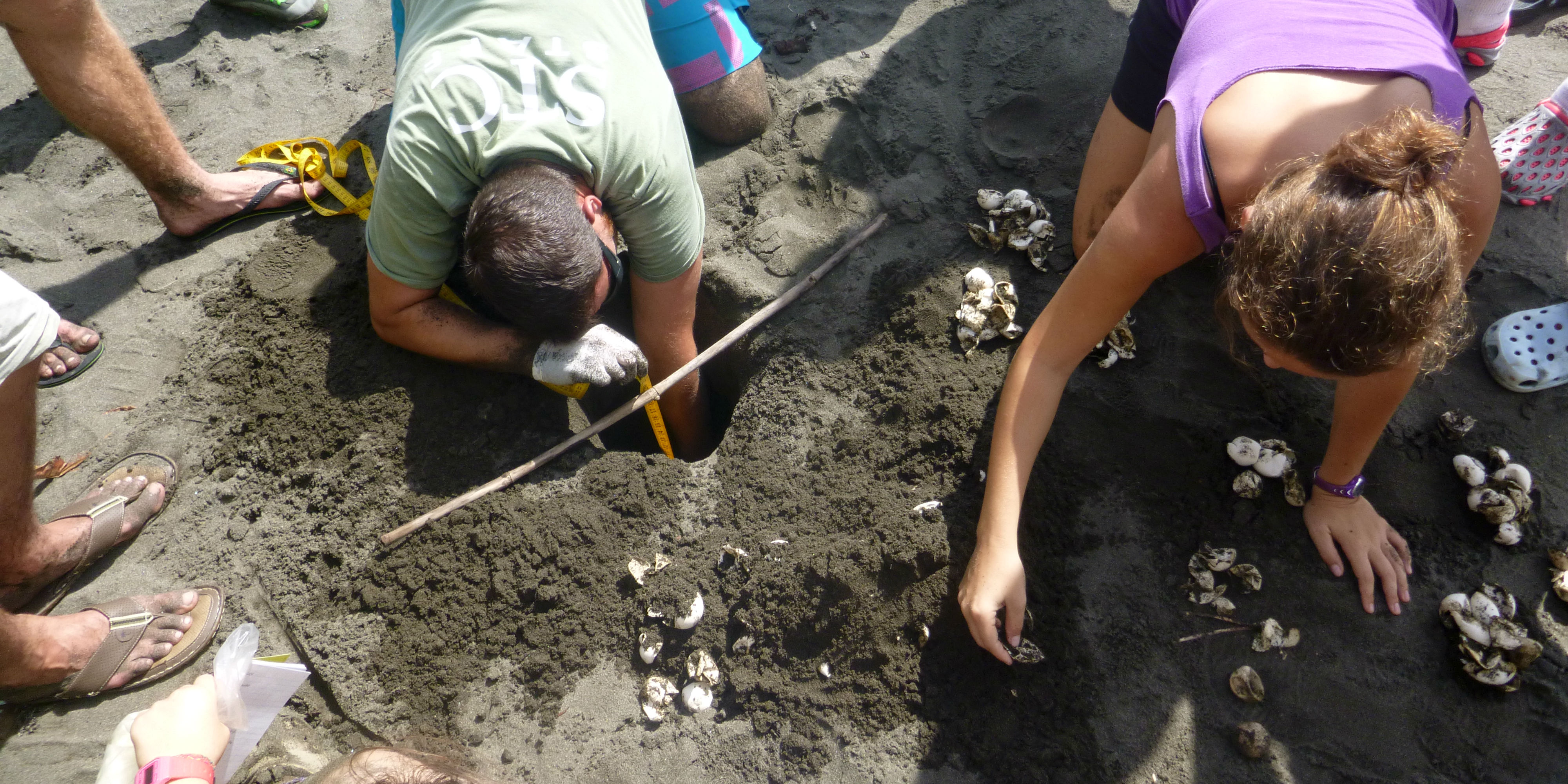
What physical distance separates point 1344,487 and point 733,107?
215 centimetres

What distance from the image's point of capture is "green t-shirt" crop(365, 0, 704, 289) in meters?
1.81

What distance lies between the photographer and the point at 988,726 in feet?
5.81

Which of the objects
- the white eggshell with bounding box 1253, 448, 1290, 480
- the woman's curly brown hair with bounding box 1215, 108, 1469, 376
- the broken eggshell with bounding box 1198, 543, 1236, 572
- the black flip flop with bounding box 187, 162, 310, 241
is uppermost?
the woman's curly brown hair with bounding box 1215, 108, 1469, 376

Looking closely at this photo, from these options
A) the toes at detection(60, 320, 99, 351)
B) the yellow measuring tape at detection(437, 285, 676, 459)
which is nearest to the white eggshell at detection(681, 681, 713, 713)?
the yellow measuring tape at detection(437, 285, 676, 459)

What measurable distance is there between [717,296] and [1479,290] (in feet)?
7.66

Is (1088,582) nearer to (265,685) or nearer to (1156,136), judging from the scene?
(1156,136)

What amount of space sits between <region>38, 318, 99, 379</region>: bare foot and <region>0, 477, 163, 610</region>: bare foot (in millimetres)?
467

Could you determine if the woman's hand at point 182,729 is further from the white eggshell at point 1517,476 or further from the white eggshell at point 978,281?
the white eggshell at point 1517,476

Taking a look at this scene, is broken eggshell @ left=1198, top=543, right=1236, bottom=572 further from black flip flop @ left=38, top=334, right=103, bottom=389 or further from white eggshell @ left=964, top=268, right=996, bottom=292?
black flip flop @ left=38, top=334, right=103, bottom=389

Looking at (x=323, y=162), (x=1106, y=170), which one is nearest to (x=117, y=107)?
(x=323, y=162)

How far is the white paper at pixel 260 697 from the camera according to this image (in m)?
1.51

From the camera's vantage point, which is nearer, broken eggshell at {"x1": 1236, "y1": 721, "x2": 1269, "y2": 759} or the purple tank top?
the purple tank top

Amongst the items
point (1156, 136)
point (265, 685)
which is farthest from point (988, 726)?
point (265, 685)

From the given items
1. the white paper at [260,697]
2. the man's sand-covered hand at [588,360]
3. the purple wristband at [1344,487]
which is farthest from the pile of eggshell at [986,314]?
the white paper at [260,697]
